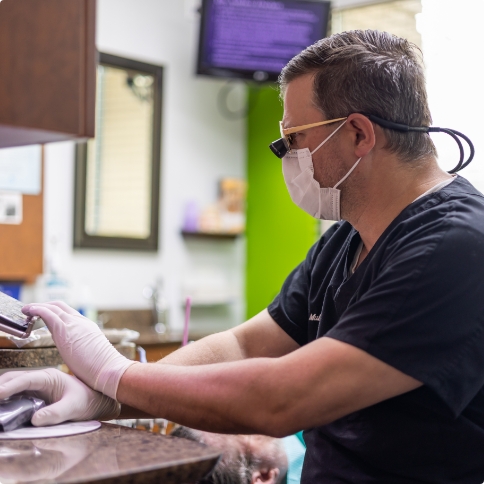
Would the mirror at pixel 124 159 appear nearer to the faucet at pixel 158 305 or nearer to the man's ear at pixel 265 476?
the faucet at pixel 158 305

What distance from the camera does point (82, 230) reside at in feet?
11.9

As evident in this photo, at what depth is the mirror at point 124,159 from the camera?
12.3 ft

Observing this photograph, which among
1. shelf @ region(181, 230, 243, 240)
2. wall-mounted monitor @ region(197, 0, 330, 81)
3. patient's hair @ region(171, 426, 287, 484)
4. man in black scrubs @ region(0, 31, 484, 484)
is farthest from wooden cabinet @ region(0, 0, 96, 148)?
shelf @ region(181, 230, 243, 240)

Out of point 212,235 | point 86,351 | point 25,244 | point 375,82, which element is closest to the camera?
point 86,351

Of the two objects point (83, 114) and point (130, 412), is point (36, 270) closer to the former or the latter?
point (83, 114)

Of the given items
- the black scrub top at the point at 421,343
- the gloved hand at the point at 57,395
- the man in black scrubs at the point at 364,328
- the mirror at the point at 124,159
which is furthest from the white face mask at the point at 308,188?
the mirror at the point at 124,159

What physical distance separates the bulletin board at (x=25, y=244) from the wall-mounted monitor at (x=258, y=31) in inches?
45.1

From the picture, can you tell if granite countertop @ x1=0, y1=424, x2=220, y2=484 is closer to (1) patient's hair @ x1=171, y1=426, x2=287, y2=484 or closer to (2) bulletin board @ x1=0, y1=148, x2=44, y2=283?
(1) patient's hair @ x1=171, y1=426, x2=287, y2=484

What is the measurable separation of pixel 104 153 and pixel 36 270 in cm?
83

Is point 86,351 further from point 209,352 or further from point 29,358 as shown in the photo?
point 209,352

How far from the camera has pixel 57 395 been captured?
116 centimetres

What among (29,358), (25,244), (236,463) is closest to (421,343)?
(236,463)

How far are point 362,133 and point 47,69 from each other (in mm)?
726

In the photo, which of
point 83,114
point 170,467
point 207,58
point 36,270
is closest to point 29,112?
point 83,114
